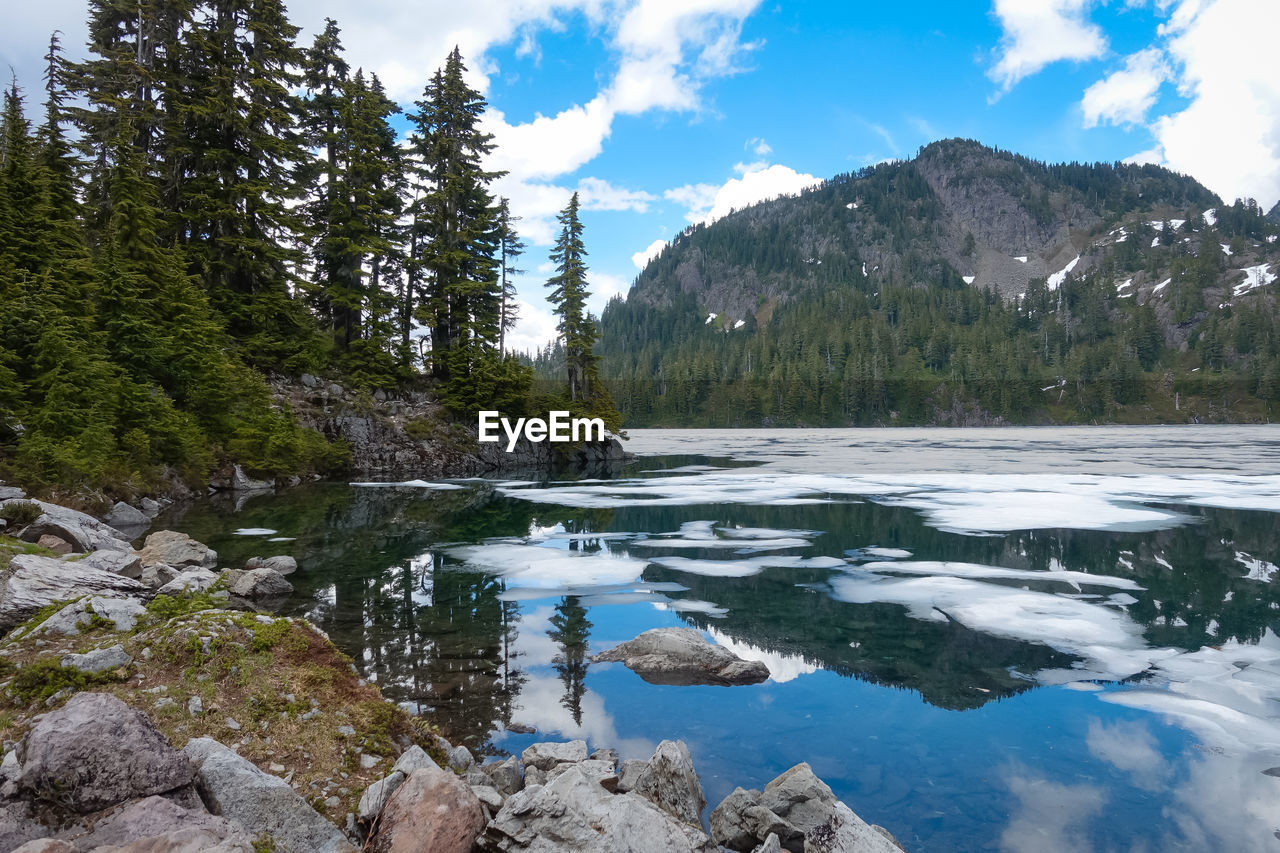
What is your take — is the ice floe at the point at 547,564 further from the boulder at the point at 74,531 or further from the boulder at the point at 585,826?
the boulder at the point at 585,826

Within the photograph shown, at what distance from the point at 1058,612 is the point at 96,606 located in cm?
1309

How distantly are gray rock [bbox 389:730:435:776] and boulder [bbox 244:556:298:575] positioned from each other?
32.4ft

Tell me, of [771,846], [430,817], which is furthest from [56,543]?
[771,846]

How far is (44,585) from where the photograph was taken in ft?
21.2

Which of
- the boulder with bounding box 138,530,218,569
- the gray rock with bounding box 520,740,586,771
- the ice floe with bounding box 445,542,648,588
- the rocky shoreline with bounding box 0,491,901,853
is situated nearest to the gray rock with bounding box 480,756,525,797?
the rocky shoreline with bounding box 0,491,901,853

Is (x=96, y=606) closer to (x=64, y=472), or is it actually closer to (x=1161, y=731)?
(x=1161, y=731)

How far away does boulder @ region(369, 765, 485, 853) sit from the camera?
13.0 feet

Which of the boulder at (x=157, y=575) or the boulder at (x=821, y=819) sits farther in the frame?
the boulder at (x=157, y=575)

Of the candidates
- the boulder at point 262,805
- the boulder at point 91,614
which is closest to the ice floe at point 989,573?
the boulder at point 262,805

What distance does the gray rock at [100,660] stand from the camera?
4.83m

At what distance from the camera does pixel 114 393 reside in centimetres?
1914

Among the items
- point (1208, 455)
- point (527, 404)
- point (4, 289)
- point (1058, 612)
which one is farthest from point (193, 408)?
point (1208, 455)

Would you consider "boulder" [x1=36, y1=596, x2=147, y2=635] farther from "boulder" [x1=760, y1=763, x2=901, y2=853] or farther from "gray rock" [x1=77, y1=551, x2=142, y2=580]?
"boulder" [x1=760, y1=763, x2=901, y2=853]

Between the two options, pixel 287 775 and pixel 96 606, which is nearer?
pixel 287 775
